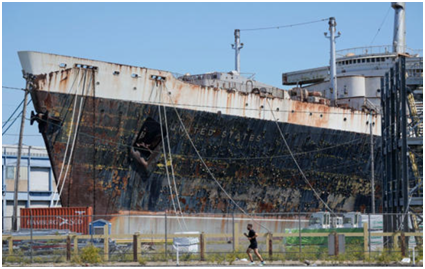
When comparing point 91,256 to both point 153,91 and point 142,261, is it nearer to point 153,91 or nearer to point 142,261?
point 142,261

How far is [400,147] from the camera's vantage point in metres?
24.9

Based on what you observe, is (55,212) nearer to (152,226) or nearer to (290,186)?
(152,226)

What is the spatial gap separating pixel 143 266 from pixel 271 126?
50.2 feet

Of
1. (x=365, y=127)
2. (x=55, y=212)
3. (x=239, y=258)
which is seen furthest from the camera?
(x=365, y=127)

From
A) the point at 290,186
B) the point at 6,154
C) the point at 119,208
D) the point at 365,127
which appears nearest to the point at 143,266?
the point at 119,208

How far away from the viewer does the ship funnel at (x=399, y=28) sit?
3739 centimetres

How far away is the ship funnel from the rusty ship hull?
5.39 meters

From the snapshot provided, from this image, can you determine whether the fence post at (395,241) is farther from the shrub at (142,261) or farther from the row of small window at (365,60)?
the row of small window at (365,60)

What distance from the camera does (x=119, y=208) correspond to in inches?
1155

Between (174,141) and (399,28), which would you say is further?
(399,28)

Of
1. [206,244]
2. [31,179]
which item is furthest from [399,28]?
[31,179]

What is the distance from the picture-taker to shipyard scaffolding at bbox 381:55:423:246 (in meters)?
24.3

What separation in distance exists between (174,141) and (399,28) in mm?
15734

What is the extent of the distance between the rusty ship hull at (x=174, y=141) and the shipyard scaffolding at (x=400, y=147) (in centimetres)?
645
